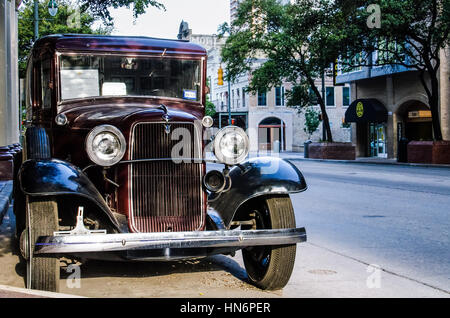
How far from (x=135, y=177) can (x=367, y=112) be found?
1493 inches

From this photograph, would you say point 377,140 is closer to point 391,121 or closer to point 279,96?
point 391,121

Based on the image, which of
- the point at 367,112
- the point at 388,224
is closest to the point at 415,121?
the point at 367,112

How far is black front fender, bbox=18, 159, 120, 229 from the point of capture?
504 centimetres

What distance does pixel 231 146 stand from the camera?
583 cm

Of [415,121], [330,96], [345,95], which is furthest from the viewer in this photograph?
[345,95]

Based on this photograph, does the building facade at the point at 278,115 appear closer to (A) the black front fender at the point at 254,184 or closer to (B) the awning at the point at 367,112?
(B) the awning at the point at 367,112

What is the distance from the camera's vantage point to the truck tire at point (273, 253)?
224 inches

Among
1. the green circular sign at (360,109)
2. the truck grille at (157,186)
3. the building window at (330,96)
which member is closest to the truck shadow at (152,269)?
the truck grille at (157,186)

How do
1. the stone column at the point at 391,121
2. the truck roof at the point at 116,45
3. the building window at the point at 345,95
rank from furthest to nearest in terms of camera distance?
the building window at the point at 345,95 < the stone column at the point at 391,121 < the truck roof at the point at 116,45

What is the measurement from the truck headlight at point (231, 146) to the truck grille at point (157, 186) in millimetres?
364

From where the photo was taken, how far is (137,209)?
18.5 ft

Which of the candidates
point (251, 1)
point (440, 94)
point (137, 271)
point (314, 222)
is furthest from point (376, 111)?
point (137, 271)
